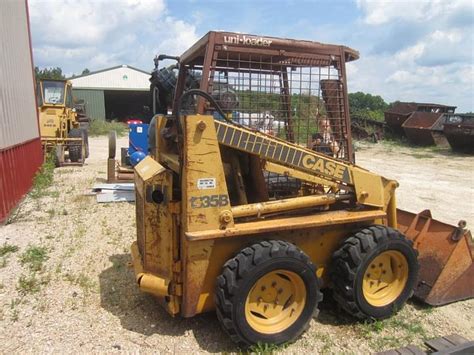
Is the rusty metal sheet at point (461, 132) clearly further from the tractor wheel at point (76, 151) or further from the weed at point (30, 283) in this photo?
the weed at point (30, 283)

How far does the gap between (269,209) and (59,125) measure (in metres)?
11.6

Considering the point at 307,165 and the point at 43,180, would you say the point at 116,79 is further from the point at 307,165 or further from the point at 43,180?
the point at 307,165

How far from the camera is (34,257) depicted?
4809mm

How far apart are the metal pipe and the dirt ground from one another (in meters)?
0.99

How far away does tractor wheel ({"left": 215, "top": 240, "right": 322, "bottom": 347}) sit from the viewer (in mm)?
2924

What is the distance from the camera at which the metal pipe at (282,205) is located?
315cm

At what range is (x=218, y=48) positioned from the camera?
10.9ft

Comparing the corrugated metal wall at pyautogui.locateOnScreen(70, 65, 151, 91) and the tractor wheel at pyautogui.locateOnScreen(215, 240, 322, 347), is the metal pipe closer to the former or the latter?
the tractor wheel at pyautogui.locateOnScreen(215, 240, 322, 347)

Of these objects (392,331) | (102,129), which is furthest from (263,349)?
(102,129)

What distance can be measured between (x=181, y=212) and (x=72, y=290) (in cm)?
176

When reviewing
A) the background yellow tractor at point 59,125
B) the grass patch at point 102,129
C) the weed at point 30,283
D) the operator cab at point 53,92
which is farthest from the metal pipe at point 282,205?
the grass patch at point 102,129

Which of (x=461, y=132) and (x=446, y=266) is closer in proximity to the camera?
(x=446, y=266)

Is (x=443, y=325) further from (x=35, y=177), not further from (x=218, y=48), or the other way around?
(x=35, y=177)

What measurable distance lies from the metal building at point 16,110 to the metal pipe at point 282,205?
4.65m
